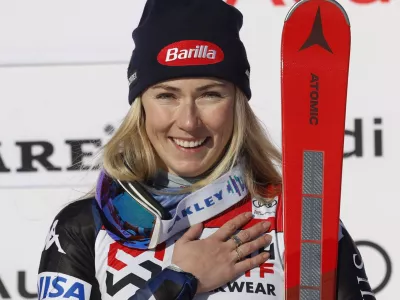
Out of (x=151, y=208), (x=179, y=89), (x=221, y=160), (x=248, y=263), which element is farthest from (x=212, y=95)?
(x=248, y=263)

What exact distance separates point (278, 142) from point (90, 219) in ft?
4.60

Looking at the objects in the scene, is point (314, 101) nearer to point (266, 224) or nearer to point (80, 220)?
point (266, 224)

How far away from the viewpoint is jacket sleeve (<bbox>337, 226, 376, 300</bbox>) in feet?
6.47

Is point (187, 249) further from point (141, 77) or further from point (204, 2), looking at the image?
point (204, 2)

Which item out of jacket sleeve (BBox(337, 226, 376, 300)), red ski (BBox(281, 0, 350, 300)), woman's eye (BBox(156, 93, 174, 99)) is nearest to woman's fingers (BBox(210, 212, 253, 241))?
red ski (BBox(281, 0, 350, 300))

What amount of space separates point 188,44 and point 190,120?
236 mm

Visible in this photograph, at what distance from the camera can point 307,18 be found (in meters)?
2.16

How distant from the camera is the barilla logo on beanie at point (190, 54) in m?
2.11

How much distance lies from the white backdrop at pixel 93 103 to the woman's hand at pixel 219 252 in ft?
4.34

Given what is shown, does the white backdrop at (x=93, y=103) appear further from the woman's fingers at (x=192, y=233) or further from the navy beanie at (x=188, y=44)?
the woman's fingers at (x=192, y=233)

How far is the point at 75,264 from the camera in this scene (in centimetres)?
205

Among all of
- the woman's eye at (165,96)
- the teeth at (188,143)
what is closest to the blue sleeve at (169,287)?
the teeth at (188,143)

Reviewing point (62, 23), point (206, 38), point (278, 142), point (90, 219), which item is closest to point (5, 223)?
point (62, 23)

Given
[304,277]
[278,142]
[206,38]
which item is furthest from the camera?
[278,142]
